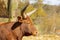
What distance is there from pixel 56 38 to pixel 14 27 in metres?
7.16

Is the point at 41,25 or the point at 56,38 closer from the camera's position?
the point at 56,38

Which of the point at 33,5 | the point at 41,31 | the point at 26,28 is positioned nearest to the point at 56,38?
the point at 41,31

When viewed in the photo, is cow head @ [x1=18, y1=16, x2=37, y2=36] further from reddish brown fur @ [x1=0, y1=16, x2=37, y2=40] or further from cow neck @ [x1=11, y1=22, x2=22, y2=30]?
cow neck @ [x1=11, y1=22, x2=22, y2=30]

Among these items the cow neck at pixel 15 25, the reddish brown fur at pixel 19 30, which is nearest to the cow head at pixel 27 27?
the reddish brown fur at pixel 19 30

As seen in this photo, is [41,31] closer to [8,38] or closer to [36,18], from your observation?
[36,18]

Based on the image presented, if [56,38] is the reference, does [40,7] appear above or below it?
above

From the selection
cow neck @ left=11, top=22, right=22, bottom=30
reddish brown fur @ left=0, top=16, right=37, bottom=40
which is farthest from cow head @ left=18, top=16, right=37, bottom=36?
cow neck @ left=11, top=22, right=22, bottom=30

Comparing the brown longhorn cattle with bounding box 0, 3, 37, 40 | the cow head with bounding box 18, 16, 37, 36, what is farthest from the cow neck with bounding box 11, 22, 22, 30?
the cow head with bounding box 18, 16, 37, 36

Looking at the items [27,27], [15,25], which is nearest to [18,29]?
[15,25]

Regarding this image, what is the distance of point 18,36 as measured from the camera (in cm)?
1021

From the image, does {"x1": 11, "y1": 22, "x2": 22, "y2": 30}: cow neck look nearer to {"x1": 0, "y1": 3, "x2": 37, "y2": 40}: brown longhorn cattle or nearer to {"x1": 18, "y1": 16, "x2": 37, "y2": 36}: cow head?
{"x1": 0, "y1": 3, "x2": 37, "y2": 40}: brown longhorn cattle

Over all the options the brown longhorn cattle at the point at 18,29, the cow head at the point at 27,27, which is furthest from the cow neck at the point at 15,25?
the cow head at the point at 27,27

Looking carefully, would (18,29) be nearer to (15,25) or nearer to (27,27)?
(15,25)

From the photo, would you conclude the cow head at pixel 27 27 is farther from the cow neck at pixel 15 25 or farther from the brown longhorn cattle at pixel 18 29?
the cow neck at pixel 15 25
